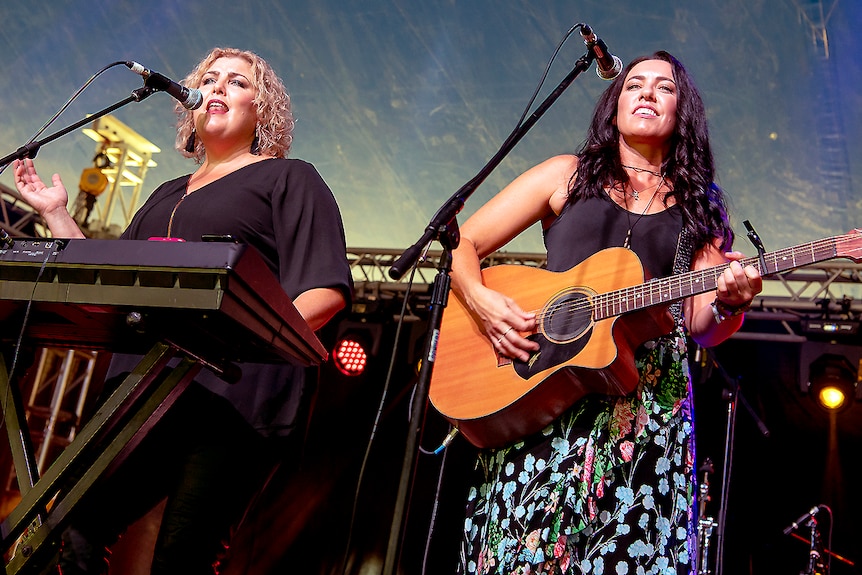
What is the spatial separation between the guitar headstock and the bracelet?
296 millimetres

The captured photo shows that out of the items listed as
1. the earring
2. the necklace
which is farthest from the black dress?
the necklace

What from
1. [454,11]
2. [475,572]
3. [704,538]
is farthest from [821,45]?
[475,572]

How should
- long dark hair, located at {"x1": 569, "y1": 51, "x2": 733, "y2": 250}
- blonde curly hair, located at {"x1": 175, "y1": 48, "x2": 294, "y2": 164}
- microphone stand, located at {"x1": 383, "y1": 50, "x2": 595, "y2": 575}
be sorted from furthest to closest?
blonde curly hair, located at {"x1": 175, "y1": 48, "x2": 294, "y2": 164} < long dark hair, located at {"x1": 569, "y1": 51, "x2": 733, "y2": 250} < microphone stand, located at {"x1": 383, "y1": 50, "x2": 595, "y2": 575}

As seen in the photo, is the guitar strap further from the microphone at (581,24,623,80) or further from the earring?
the earring

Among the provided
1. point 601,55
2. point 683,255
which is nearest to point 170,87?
point 601,55

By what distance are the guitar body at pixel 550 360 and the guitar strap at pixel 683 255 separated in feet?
0.34

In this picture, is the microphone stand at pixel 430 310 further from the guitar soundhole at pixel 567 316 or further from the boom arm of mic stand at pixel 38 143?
the boom arm of mic stand at pixel 38 143

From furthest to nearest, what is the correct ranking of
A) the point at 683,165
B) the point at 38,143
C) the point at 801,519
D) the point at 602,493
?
the point at 801,519 < the point at 683,165 < the point at 38,143 < the point at 602,493

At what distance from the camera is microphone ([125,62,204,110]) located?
7.75 feet

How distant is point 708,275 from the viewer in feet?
7.30

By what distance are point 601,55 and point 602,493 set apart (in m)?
1.32

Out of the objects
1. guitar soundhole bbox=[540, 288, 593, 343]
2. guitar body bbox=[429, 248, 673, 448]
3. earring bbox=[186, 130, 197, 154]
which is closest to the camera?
guitar body bbox=[429, 248, 673, 448]

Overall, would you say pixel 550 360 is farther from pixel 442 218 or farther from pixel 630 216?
pixel 442 218

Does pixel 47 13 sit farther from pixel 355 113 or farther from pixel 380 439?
pixel 380 439
